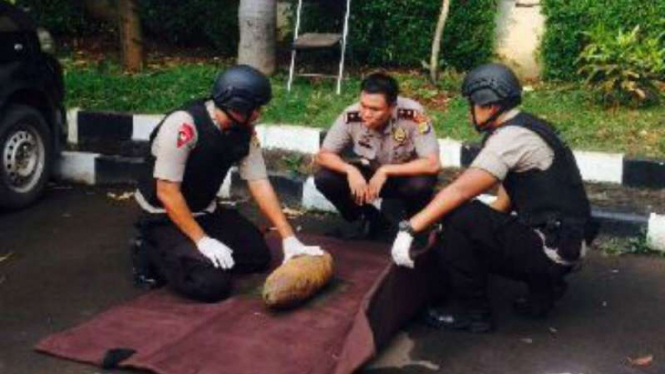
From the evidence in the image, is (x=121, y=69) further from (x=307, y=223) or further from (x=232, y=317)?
(x=232, y=317)

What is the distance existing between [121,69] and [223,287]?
6052mm

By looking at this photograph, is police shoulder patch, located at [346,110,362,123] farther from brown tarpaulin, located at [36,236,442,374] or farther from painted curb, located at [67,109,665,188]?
painted curb, located at [67,109,665,188]

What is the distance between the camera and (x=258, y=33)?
32.7 ft

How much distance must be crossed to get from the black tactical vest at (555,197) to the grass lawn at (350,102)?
2.71m

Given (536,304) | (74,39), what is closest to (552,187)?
(536,304)

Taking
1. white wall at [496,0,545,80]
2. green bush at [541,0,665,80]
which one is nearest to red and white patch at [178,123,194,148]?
green bush at [541,0,665,80]

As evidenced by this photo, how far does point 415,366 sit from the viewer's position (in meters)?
4.61

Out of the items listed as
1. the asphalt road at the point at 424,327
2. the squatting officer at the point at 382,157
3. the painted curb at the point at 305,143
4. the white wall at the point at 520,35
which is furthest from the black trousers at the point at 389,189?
the white wall at the point at 520,35

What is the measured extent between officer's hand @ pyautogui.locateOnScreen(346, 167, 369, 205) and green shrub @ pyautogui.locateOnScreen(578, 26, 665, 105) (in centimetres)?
353

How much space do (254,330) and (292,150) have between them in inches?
144

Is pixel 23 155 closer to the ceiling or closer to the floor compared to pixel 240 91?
closer to the floor

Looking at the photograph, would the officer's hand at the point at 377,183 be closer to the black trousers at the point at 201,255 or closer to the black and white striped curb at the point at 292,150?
the black trousers at the point at 201,255

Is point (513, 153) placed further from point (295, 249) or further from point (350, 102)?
point (350, 102)

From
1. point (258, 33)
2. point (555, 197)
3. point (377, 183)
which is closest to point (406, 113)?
point (377, 183)
